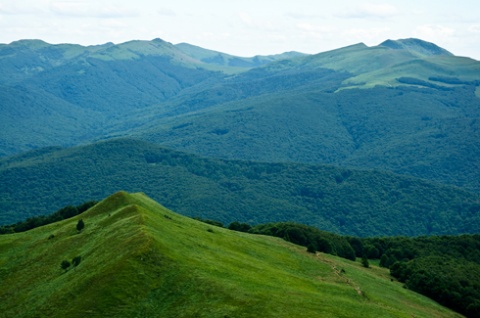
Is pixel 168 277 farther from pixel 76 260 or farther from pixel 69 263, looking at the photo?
pixel 69 263

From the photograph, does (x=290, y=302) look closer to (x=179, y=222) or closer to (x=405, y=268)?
(x=179, y=222)

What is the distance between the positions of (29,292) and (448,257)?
10777 centimetres

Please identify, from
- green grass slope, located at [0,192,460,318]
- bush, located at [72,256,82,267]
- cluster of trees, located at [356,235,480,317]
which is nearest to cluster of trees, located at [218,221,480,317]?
cluster of trees, located at [356,235,480,317]

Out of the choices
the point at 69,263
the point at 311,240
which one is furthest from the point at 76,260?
the point at 311,240

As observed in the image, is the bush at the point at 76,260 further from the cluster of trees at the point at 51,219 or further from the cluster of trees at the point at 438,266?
the cluster of trees at the point at 438,266

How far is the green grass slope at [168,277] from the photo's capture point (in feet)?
207

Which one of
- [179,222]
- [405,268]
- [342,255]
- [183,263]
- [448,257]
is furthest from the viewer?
[448,257]

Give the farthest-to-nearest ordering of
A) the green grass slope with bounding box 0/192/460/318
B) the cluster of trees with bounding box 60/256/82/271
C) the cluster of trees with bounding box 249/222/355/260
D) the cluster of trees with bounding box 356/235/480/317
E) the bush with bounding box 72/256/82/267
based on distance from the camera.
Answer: the cluster of trees with bounding box 249/222/355/260 → the cluster of trees with bounding box 356/235/480/317 → the cluster of trees with bounding box 60/256/82/271 → the bush with bounding box 72/256/82/267 → the green grass slope with bounding box 0/192/460/318

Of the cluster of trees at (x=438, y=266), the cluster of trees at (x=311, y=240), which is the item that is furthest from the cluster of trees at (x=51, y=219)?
the cluster of trees at (x=438, y=266)

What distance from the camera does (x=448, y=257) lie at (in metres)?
150

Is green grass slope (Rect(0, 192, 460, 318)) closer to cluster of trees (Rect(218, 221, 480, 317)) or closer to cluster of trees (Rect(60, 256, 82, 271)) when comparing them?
cluster of trees (Rect(60, 256, 82, 271))

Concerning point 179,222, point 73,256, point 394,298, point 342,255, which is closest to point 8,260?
point 73,256

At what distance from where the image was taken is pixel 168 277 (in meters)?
67.1

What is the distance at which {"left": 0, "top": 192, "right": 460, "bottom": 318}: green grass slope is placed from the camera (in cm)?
6300
